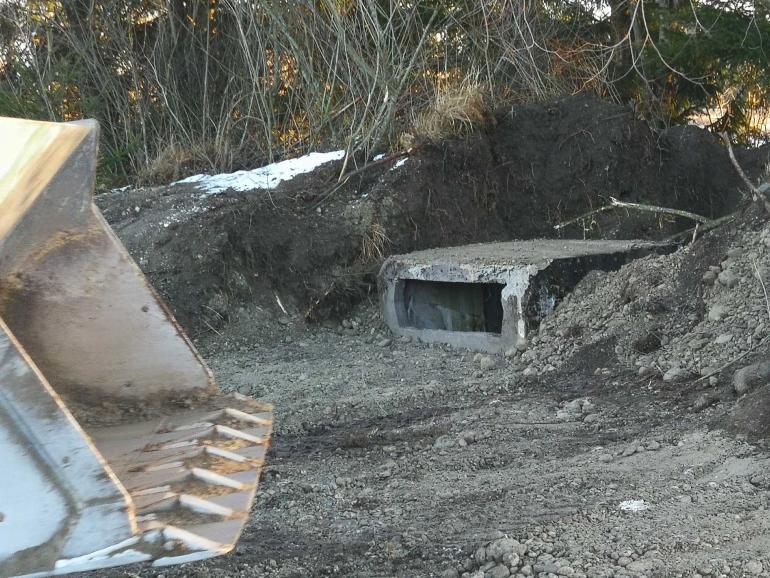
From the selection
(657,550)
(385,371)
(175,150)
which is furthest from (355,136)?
(657,550)

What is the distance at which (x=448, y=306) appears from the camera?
24.3ft

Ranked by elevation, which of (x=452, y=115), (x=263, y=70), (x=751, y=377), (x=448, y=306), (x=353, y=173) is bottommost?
(x=448, y=306)

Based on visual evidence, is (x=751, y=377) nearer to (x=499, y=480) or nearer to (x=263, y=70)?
(x=499, y=480)

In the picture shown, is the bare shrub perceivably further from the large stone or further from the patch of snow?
the patch of snow

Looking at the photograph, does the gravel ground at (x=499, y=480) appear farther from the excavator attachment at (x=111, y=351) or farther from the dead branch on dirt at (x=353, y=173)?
the dead branch on dirt at (x=353, y=173)

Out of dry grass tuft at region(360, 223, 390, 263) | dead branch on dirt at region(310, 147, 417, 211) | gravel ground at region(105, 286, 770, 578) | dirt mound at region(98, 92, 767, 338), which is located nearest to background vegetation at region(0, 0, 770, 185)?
dead branch on dirt at region(310, 147, 417, 211)

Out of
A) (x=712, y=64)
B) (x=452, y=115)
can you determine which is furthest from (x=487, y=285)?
(x=712, y=64)

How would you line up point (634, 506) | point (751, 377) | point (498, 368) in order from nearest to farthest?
point (634, 506) < point (751, 377) < point (498, 368)

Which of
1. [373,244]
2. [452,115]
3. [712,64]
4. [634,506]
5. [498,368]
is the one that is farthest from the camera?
[712,64]

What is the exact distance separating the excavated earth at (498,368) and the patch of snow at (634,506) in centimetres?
2

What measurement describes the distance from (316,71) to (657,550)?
22.6ft

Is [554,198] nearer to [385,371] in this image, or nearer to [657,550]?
[385,371]

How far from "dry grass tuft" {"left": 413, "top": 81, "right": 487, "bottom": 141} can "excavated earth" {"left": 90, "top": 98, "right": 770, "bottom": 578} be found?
14cm

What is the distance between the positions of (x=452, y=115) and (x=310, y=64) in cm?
140
